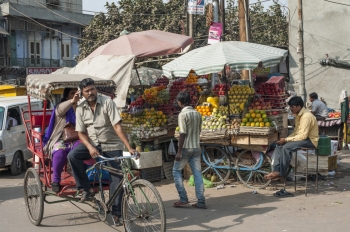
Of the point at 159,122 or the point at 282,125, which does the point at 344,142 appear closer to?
the point at 282,125

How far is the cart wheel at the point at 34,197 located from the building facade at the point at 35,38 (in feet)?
76.8

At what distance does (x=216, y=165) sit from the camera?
8.95 m

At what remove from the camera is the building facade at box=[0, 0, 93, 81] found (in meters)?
30.0

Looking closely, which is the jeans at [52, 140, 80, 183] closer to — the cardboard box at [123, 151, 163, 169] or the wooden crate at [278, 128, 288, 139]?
the cardboard box at [123, 151, 163, 169]

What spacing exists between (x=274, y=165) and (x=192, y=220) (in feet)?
7.04

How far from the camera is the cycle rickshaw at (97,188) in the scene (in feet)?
16.9

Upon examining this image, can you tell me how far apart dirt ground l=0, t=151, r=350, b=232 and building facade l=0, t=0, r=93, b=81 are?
22.8 metres

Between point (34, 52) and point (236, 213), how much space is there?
92.5 feet

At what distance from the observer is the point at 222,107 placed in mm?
8867

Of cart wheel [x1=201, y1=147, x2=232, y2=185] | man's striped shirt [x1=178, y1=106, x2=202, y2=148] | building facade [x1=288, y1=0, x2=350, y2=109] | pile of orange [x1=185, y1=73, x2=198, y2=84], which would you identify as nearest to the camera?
man's striped shirt [x1=178, y1=106, x2=202, y2=148]

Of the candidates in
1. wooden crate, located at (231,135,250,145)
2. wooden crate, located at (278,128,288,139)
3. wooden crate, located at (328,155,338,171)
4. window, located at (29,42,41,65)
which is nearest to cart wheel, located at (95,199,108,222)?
wooden crate, located at (231,135,250,145)

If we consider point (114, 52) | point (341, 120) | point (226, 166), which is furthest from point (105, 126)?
point (341, 120)

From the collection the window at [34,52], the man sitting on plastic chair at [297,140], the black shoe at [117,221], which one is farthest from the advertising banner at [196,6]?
the window at [34,52]

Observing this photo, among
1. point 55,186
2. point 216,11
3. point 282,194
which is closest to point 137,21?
Result: point 216,11
